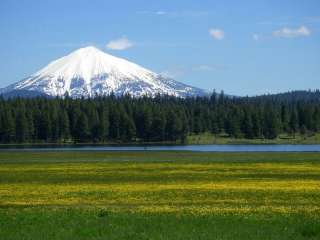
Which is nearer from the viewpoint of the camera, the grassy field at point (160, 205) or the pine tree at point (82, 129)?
the grassy field at point (160, 205)

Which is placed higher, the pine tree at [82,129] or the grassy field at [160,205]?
the pine tree at [82,129]

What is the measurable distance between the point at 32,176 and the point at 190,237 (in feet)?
137

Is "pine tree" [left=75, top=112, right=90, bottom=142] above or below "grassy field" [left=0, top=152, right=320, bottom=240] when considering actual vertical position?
above

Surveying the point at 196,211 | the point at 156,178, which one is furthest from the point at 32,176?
the point at 196,211

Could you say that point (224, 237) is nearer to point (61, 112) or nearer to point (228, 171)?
point (228, 171)

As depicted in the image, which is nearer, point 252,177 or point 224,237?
point 224,237

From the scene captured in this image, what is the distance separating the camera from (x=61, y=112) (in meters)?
196

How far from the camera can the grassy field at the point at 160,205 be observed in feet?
81.0

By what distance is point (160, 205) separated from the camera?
3600 centimetres

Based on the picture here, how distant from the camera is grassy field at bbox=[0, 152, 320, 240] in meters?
24.7

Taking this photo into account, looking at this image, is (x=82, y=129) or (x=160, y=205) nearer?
(x=160, y=205)

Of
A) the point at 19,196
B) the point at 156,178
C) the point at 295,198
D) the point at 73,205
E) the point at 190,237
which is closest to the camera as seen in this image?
the point at 190,237

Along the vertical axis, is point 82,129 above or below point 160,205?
above

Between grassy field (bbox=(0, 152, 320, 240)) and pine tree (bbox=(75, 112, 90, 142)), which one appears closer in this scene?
grassy field (bbox=(0, 152, 320, 240))
